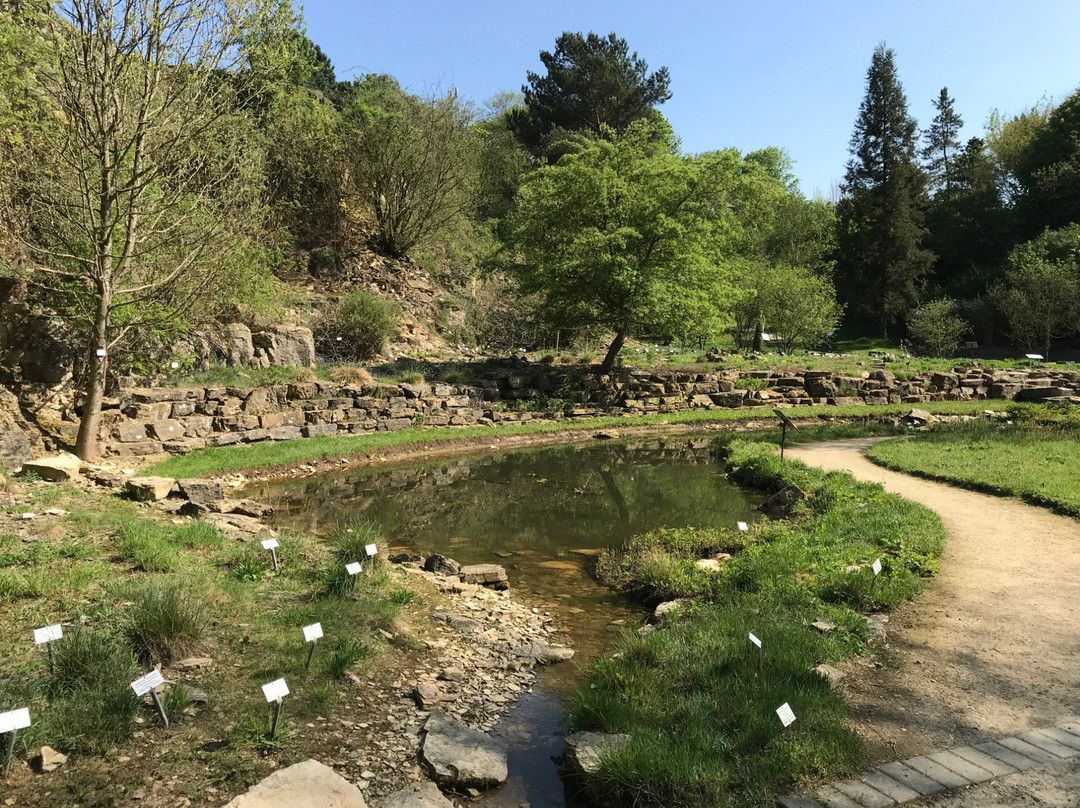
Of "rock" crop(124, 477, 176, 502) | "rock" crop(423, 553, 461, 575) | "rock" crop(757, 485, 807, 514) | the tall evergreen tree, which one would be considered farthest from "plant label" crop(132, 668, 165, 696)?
the tall evergreen tree

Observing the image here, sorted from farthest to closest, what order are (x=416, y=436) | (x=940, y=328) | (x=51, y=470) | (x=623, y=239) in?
(x=940, y=328) → (x=623, y=239) → (x=416, y=436) → (x=51, y=470)

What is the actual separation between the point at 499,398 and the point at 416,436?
16.4 feet

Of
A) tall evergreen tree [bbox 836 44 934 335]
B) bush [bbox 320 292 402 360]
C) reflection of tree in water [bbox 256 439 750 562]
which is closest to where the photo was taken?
reflection of tree in water [bbox 256 439 750 562]

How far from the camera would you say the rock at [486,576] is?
28.1 ft

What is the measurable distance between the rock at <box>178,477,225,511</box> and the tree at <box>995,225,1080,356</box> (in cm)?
3911

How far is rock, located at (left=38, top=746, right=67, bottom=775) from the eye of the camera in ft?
13.4

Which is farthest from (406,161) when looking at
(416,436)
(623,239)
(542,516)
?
(542,516)

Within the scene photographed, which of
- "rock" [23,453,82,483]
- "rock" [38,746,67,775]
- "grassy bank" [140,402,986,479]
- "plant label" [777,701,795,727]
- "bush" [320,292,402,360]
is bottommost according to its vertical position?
"rock" [38,746,67,775]

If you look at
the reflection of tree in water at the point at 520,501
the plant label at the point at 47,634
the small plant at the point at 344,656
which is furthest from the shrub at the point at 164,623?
the reflection of tree in water at the point at 520,501

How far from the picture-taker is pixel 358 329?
77.9ft

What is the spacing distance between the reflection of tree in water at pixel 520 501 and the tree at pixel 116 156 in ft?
15.0

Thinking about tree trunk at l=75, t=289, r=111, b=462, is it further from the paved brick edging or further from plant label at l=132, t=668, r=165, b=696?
the paved brick edging

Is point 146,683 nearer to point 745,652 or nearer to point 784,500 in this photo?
point 745,652

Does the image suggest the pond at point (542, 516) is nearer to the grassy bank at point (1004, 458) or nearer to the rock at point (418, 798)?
the rock at point (418, 798)
